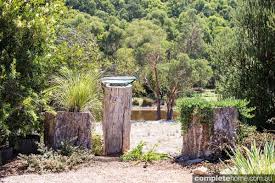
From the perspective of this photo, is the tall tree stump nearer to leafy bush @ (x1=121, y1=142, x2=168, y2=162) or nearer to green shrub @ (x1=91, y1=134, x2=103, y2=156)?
green shrub @ (x1=91, y1=134, x2=103, y2=156)

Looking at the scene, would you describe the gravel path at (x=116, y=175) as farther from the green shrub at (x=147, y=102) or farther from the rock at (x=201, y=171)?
the green shrub at (x=147, y=102)

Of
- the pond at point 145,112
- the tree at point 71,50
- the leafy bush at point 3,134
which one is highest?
the tree at point 71,50

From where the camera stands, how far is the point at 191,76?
22.6 metres

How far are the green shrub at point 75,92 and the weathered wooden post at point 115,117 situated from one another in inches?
9.6

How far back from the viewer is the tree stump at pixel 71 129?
6516 mm

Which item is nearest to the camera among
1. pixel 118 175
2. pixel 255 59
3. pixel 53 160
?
pixel 118 175

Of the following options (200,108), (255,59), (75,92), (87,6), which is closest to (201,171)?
(200,108)

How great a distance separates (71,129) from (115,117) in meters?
0.72

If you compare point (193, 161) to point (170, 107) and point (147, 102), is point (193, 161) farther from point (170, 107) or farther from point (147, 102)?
point (147, 102)

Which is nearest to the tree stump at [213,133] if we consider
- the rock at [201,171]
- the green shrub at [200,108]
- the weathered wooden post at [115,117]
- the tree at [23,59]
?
the green shrub at [200,108]

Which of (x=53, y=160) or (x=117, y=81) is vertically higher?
(x=117, y=81)

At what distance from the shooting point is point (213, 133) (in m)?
6.21

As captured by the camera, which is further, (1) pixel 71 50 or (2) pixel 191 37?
(2) pixel 191 37

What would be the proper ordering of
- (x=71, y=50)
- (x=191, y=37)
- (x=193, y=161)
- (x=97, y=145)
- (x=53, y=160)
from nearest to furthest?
(x=53, y=160) → (x=193, y=161) → (x=97, y=145) → (x=71, y=50) → (x=191, y=37)
